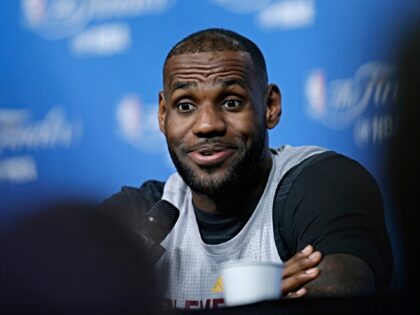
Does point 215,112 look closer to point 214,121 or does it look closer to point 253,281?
point 214,121

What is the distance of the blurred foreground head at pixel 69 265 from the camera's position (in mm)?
524

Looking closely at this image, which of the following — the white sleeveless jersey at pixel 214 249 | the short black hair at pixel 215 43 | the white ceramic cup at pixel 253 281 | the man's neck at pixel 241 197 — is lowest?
the white ceramic cup at pixel 253 281

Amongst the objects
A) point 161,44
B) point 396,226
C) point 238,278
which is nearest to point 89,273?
point 396,226

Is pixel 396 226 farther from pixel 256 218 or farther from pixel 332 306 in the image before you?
pixel 256 218

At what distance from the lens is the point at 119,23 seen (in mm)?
2201

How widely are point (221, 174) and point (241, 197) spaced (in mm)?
110

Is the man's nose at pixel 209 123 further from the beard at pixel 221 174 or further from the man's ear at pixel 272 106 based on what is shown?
the man's ear at pixel 272 106

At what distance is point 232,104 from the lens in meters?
1.94

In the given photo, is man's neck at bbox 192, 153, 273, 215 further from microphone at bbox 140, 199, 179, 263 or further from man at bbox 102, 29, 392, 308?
microphone at bbox 140, 199, 179, 263

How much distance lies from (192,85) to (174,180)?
0.34 m

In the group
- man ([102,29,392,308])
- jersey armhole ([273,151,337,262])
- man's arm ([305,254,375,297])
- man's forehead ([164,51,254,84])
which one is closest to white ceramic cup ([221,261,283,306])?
man's arm ([305,254,375,297])

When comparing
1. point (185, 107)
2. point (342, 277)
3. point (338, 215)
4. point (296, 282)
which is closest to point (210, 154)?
point (185, 107)

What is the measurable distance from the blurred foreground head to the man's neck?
1448mm

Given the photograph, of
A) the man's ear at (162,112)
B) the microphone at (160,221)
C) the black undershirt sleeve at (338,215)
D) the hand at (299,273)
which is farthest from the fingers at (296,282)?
the man's ear at (162,112)
